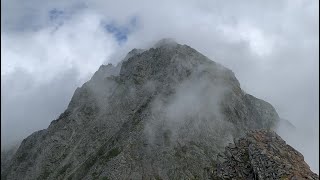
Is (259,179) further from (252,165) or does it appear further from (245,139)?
(245,139)

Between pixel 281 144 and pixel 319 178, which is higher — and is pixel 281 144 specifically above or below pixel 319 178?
above

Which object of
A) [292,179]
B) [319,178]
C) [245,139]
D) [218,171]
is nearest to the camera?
[292,179]

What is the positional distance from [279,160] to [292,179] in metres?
4.37

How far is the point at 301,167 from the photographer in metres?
54.9

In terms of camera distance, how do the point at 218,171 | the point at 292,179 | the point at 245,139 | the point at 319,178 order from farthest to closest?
the point at 245,139, the point at 218,171, the point at 319,178, the point at 292,179

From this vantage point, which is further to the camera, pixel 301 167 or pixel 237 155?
pixel 237 155

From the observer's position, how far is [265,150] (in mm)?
57000

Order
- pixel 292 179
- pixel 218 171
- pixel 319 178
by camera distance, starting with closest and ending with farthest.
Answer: pixel 292 179
pixel 319 178
pixel 218 171

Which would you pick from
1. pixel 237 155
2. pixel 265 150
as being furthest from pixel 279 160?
pixel 237 155

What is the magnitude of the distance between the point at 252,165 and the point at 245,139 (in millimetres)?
5997

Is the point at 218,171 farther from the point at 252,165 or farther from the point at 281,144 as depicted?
the point at 281,144

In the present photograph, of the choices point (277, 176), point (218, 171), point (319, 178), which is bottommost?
point (319, 178)

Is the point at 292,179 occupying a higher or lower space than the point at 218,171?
lower

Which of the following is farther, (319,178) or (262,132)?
(262,132)
